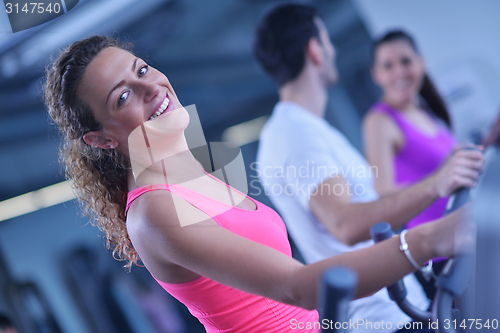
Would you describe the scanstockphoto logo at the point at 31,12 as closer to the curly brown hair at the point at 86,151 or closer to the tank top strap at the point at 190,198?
the curly brown hair at the point at 86,151

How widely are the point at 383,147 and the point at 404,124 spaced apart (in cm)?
15

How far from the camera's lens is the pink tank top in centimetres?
76

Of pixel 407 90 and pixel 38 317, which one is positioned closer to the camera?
pixel 38 317

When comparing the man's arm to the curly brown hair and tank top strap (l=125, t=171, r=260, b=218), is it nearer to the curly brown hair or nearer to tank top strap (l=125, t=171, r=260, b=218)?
tank top strap (l=125, t=171, r=260, b=218)

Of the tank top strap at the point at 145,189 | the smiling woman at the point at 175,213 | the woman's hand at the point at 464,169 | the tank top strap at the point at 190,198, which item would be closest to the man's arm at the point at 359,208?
the woman's hand at the point at 464,169

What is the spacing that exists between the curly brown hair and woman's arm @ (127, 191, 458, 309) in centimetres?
26

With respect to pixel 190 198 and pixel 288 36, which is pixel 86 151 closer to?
pixel 190 198

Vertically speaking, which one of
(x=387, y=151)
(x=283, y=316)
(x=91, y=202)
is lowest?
(x=283, y=316)

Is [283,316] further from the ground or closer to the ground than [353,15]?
closer to the ground

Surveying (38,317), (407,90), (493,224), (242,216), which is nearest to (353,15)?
(407,90)

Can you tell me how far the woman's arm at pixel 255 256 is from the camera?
1.90 ft

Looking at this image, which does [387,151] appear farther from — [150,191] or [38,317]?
[38,317]

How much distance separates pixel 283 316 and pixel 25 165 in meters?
1.27

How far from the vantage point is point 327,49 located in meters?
1.39
